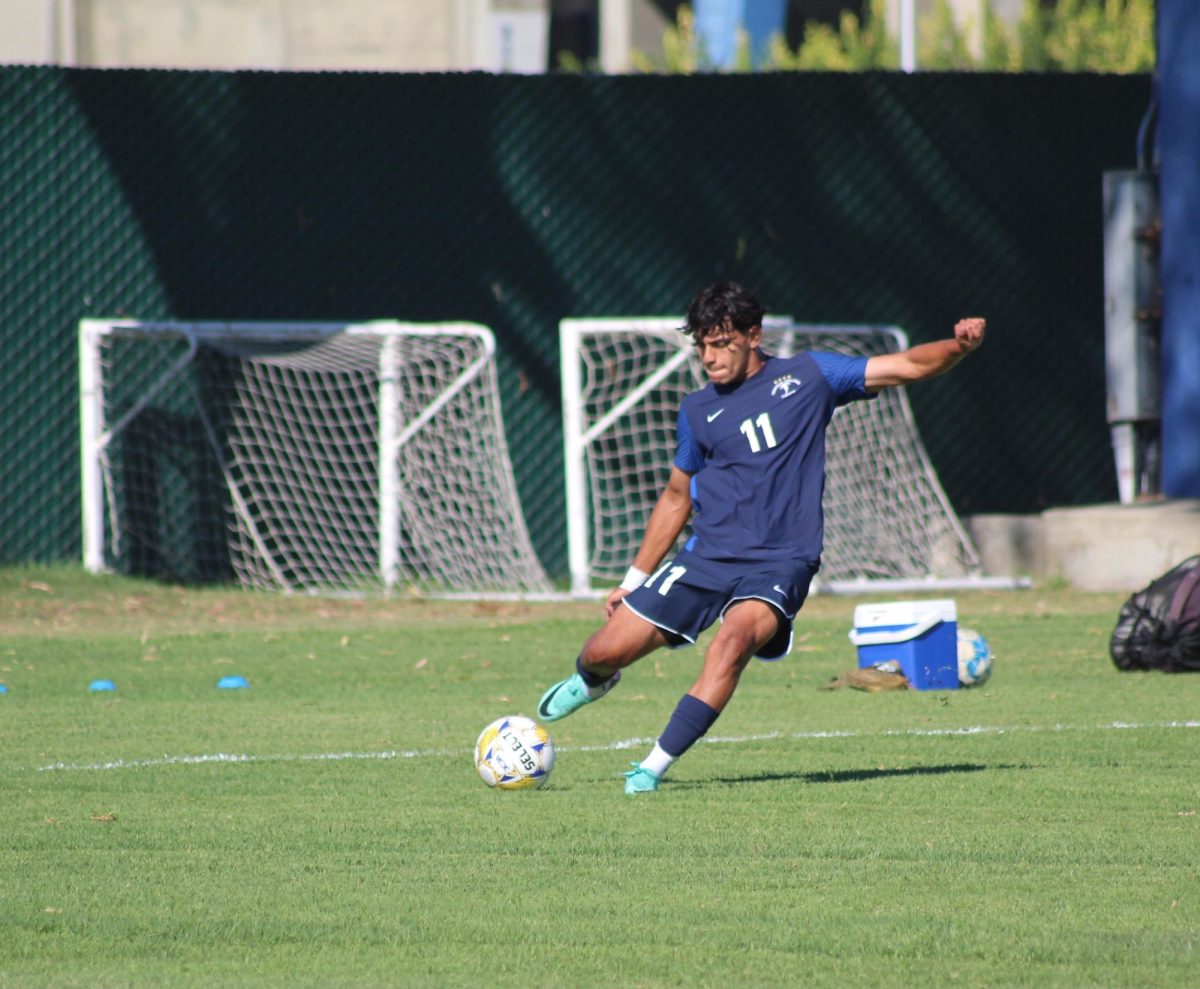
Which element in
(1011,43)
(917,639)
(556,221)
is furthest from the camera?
(1011,43)

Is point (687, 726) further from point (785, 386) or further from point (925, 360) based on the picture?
point (925, 360)

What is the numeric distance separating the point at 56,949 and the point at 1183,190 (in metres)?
12.9

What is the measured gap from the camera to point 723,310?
287 inches

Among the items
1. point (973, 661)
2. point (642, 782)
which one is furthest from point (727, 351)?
point (973, 661)

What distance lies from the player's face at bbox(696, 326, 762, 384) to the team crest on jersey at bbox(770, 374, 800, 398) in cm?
13

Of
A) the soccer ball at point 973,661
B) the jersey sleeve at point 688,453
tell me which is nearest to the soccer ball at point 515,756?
the jersey sleeve at point 688,453

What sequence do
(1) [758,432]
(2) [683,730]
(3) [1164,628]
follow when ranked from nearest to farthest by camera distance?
1. (2) [683,730]
2. (1) [758,432]
3. (3) [1164,628]

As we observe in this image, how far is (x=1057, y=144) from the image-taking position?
57.0ft

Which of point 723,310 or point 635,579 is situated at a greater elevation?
point 723,310

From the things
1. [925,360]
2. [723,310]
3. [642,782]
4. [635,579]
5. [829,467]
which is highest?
[723,310]

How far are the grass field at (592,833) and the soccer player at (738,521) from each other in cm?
42

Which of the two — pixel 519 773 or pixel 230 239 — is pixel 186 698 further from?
pixel 230 239

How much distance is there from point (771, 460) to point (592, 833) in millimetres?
1634

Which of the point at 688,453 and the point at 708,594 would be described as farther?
the point at 688,453
